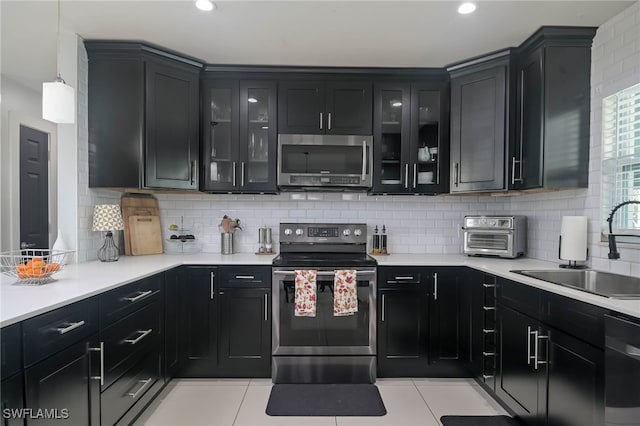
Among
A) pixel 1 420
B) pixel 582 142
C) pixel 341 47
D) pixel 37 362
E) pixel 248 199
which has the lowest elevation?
pixel 1 420

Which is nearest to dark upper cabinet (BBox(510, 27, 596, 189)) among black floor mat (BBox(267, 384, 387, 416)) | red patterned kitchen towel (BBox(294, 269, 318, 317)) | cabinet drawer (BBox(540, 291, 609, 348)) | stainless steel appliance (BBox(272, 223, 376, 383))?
cabinet drawer (BBox(540, 291, 609, 348))

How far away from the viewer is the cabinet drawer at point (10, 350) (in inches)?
43.4

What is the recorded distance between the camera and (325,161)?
281cm

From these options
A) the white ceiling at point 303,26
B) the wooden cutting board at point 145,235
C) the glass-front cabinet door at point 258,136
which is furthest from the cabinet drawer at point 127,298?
the white ceiling at point 303,26

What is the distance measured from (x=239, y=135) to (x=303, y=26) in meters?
1.02

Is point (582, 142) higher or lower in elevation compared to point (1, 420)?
higher

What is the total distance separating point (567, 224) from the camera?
2164 millimetres

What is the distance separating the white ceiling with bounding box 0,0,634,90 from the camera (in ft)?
6.56

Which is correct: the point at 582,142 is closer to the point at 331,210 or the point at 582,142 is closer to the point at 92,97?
the point at 331,210

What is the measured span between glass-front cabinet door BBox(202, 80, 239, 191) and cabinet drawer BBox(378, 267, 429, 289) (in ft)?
4.73

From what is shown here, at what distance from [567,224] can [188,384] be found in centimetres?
290

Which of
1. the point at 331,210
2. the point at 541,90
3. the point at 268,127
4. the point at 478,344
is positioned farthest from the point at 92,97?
the point at 478,344

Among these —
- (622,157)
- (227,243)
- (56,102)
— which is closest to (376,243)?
(227,243)

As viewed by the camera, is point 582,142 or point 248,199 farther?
point 248,199
